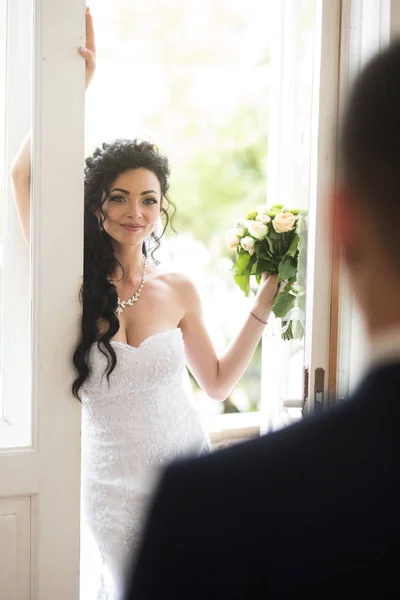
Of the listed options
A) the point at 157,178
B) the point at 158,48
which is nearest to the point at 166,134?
the point at 158,48

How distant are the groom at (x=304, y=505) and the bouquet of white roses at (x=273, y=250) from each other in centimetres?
155

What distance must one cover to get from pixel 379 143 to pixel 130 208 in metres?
1.64

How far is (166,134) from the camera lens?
6578mm

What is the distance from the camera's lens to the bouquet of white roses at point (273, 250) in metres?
2.09

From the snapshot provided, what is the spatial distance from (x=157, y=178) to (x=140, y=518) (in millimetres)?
1039

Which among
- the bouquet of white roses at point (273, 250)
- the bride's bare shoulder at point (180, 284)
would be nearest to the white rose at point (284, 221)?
the bouquet of white roses at point (273, 250)

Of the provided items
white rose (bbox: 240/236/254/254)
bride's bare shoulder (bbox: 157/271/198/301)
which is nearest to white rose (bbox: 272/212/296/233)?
white rose (bbox: 240/236/254/254)

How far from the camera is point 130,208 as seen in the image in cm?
209

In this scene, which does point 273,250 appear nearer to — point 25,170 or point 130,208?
point 130,208

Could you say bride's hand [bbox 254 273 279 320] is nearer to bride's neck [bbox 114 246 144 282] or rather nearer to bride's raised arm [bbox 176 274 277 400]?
bride's raised arm [bbox 176 274 277 400]

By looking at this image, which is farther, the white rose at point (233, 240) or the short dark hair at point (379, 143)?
the white rose at point (233, 240)

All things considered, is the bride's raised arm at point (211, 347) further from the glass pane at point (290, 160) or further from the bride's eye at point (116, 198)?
the bride's eye at point (116, 198)

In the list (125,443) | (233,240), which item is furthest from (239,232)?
(125,443)

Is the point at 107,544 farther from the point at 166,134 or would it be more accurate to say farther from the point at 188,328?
the point at 166,134
